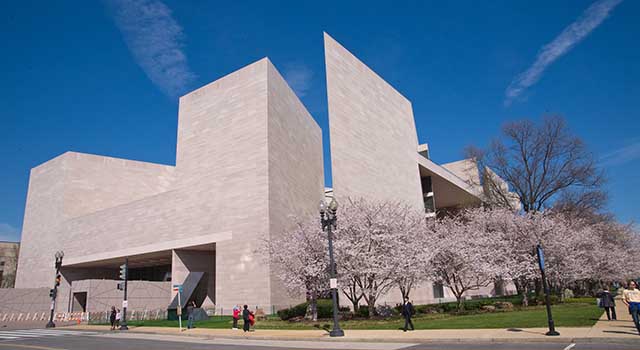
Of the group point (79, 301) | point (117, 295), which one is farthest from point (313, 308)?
point (79, 301)

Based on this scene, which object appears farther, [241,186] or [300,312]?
[241,186]

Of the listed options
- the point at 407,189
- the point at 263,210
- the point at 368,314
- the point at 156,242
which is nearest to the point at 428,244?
the point at 368,314

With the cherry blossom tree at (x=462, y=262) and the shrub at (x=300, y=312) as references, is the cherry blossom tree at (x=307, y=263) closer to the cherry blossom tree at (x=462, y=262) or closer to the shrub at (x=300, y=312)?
the shrub at (x=300, y=312)

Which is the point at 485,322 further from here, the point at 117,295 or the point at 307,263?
the point at 117,295

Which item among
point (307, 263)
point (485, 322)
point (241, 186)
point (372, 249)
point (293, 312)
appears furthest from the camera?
point (241, 186)

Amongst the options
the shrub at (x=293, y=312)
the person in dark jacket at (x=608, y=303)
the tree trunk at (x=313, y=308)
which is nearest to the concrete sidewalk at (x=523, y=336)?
the person in dark jacket at (x=608, y=303)

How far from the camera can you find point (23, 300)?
5288 cm

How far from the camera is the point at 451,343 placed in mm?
13008

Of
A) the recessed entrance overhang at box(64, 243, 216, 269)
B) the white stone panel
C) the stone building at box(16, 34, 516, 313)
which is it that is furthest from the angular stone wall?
the white stone panel

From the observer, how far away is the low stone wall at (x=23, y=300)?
51.4 metres

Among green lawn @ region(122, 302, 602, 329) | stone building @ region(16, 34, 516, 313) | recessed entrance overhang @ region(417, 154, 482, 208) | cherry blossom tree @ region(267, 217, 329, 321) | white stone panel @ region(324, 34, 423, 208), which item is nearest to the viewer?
green lawn @ region(122, 302, 602, 329)

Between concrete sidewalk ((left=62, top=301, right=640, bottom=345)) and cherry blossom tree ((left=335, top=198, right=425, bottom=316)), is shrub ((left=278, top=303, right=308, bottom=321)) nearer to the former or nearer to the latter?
cherry blossom tree ((left=335, top=198, right=425, bottom=316))

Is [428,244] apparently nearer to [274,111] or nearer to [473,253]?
[473,253]

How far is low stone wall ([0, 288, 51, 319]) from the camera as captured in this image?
51353mm
